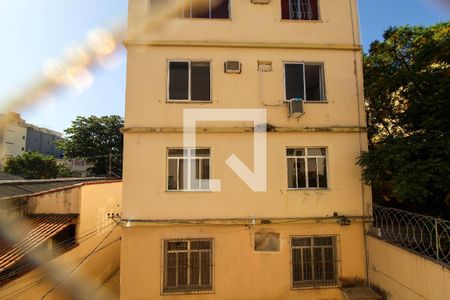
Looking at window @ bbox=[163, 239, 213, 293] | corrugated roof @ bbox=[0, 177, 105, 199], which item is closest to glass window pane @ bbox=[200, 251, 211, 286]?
window @ bbox=[163, 239, 213, 293]

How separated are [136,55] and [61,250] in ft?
20.8

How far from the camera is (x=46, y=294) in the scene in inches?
307

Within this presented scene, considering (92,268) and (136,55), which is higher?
(136,55)

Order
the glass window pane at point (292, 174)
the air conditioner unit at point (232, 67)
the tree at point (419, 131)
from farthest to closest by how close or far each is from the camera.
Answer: the air conditioner unit at point (232, 67) → the glass window pane at point (292, 174) → the tree at point (419, 131)

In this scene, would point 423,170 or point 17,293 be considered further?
point 17,293

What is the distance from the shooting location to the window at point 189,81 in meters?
8.05

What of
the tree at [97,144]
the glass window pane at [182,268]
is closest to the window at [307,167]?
the glass window pane at [182,268]

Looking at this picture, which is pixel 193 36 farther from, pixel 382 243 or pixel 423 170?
pixel 382 243

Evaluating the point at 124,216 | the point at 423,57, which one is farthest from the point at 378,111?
the point at 124,216

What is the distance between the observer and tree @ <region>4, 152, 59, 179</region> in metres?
30.0

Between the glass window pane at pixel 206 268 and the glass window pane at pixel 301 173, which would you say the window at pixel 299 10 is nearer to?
the glass window pane at pixel 301 173

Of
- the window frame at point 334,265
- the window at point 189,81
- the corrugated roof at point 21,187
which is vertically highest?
the window at point 189,81

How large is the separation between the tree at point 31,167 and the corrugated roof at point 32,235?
84.4ft

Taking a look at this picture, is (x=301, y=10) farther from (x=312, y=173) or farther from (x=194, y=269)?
(x=194, y=269)
